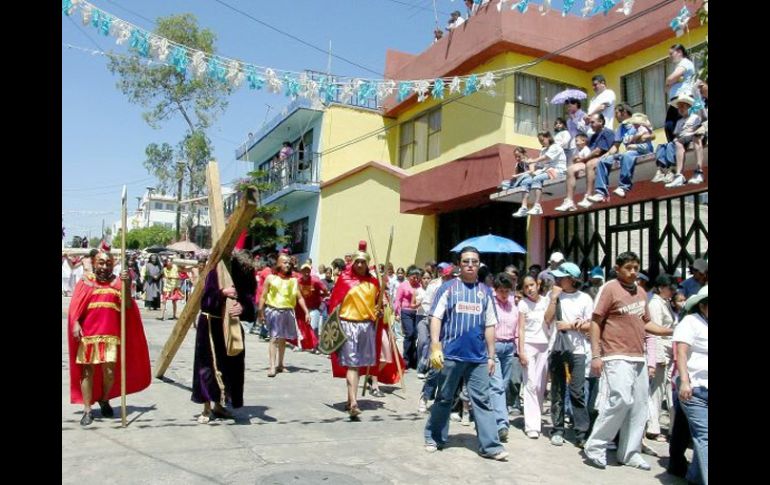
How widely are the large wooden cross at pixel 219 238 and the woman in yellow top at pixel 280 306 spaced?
2.74 meters

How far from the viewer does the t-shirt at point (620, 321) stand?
6125 millimetres

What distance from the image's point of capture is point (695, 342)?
5461 millimetres

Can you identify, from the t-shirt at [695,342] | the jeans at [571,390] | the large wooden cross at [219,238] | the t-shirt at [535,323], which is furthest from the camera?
the t-shirt at [535,323]

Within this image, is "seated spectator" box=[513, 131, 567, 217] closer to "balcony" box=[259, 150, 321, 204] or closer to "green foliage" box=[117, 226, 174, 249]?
"balcony" box=[259, 150, 321, 204]

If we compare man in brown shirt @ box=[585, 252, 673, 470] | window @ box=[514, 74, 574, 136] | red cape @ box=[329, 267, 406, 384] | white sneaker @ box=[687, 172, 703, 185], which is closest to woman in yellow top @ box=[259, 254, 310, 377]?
red cape @ box=[329, 267, 406, 384]

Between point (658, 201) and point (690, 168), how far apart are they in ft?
6.39

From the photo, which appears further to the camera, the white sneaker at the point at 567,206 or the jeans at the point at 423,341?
the white sneaker at the point at 567,206

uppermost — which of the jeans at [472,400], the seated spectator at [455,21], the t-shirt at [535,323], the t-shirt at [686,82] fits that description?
the seated spectator at [455,21]

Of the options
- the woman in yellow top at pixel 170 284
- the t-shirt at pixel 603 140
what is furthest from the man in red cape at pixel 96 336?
the woman in yellow top at pixel 170 284

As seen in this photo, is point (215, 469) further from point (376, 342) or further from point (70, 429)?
point (376, 342)

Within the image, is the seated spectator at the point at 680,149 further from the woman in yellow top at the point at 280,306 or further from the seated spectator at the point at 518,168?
the woman in yellow top at the point at 280,306

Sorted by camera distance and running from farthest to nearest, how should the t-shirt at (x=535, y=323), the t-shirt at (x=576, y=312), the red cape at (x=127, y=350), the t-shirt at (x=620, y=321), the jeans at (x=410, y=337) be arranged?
the jeans at (x=410, y=337)
the t-shirt at (x=535, y=323)
the t-shirt at (x=576, y=312)
the red cape at (x=127, y=350)
the t-shirt at (x=620, y=321)

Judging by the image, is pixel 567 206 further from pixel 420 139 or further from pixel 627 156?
pixel 420 139
